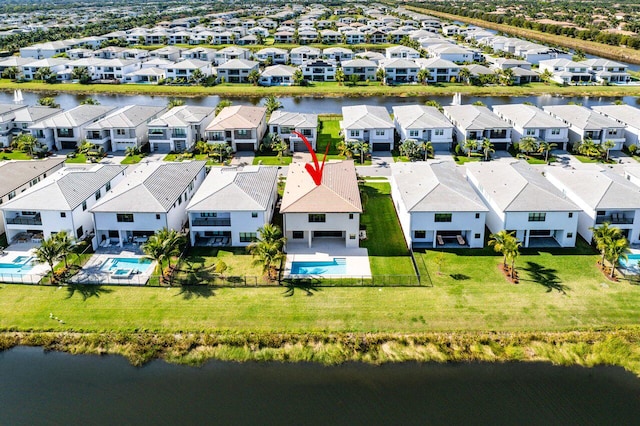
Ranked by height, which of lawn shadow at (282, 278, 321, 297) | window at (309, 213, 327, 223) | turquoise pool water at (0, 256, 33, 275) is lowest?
lawn shadow at (282, 278, 321, 297)

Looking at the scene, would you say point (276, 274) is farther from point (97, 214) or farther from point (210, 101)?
point (210, 101)

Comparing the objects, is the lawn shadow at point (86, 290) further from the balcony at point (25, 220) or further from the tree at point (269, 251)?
the tree at point (269, 251)

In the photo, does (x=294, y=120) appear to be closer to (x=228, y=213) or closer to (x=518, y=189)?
(x=228, y=213)

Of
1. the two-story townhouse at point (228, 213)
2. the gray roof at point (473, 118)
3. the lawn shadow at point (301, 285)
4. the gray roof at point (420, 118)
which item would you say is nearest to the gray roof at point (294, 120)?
the gray roof at point (420, 118)

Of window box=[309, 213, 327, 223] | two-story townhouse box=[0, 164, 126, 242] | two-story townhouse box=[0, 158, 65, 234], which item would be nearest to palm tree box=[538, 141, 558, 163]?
window box=[309, 213, 327, 223]

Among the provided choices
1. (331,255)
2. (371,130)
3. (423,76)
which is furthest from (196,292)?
(423,76)

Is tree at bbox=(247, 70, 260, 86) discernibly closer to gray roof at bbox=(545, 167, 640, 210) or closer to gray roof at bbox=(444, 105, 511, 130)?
gray roof at bbox=(444, 105, 511, 130)

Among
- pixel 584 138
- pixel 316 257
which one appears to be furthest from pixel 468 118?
pixel 316 257
